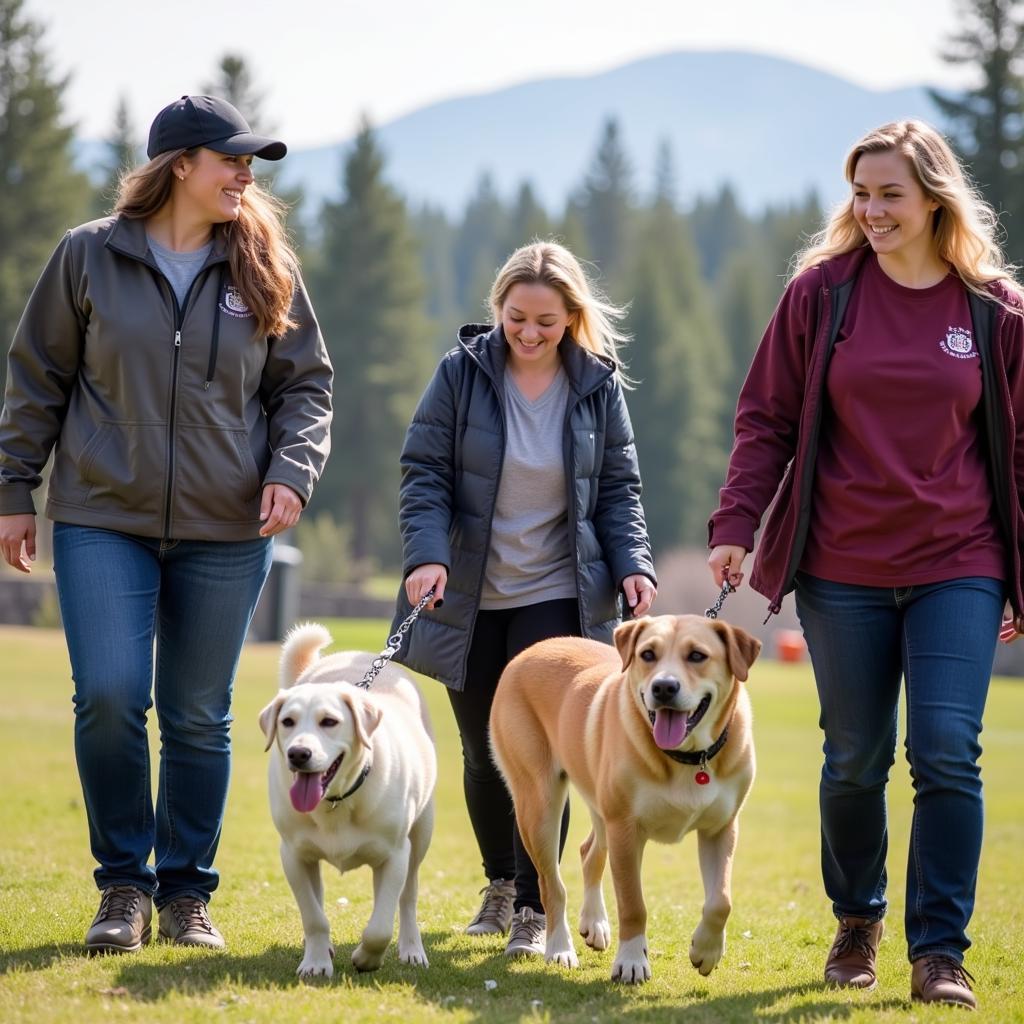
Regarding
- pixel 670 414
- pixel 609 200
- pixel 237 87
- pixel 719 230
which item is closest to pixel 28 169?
pixel 237 87

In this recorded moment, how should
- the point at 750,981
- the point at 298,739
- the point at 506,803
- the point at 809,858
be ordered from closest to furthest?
the point at 298,739 → the point at 750,981 → the point at 506,803 → the point at 809,858

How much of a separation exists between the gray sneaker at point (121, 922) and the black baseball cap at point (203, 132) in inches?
106

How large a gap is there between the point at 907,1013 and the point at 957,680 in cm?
105

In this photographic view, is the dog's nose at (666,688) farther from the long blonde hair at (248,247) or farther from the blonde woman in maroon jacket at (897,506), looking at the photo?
the long blonde hair at (248,247)

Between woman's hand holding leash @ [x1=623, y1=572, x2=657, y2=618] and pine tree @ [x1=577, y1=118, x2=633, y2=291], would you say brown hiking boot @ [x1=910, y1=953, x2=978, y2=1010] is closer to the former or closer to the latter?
woman's hand holding leash @ [x1=623, y1=572, x2=657, y2=618]

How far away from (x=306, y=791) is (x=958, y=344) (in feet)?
8.67

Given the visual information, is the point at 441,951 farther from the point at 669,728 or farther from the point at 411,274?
the point at 411,274

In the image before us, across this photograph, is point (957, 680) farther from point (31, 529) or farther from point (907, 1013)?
point (31, 529)

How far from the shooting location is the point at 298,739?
4.95 meters

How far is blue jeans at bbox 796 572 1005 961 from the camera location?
487 cm

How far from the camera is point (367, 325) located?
62562 mm

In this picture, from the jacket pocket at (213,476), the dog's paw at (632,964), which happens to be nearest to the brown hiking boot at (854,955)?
the dog's paw at (632,964)

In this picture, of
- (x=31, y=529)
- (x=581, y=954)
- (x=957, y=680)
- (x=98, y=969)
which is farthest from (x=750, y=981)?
(x=31, y=529)

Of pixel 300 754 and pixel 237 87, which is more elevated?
pixel 237 87
